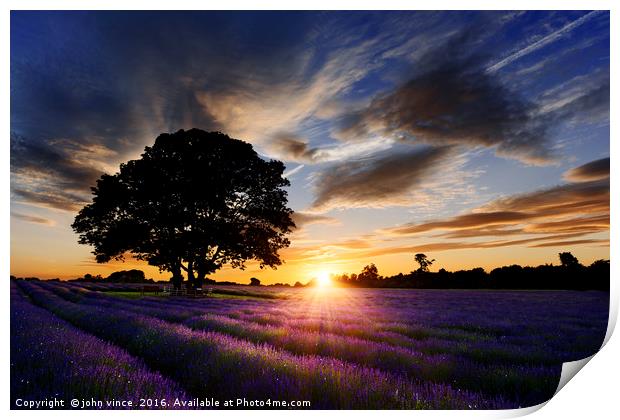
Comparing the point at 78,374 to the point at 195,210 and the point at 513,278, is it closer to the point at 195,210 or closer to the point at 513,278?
the point at 195,210

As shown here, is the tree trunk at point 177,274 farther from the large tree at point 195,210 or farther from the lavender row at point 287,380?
the lavender row at point 287,380

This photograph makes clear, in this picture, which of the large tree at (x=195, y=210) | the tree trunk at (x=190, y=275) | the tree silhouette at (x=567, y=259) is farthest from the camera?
the tree trunk at (x=190, y=275)

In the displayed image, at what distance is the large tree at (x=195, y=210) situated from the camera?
14844mm

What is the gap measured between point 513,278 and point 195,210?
12.7m

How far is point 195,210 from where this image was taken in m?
15.2

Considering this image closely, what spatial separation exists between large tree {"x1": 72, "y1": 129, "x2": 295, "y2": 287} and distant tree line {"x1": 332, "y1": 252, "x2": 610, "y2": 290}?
413 centimetres

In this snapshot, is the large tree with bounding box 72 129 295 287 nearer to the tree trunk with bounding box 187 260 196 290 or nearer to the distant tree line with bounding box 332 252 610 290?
the tree trunk with bounding box 187 260 196 290

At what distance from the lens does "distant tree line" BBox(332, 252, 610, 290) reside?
705cm

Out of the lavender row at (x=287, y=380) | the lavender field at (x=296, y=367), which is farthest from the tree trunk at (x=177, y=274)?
the lavender row at (x=287, y=380)

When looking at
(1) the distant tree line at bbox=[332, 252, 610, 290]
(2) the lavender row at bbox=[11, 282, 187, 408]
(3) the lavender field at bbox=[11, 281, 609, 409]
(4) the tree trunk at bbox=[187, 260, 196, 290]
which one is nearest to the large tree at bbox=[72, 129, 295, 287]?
(4) the tree trunk at bbox=[187, 260, 196, 290]

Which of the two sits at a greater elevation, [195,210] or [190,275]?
[195,210]

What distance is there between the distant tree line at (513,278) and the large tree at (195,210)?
4.13 m

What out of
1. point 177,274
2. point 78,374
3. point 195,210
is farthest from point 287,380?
point 177,274
